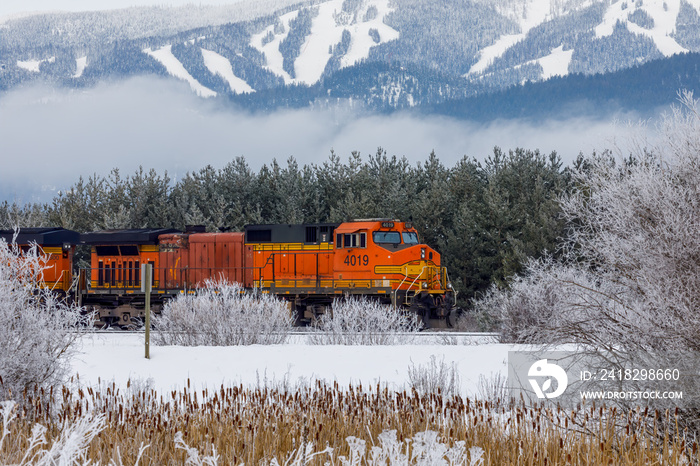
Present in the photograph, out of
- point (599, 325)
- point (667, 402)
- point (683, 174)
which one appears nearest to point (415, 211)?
point (683, 174)

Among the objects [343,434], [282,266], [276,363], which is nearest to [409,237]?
[282,266]

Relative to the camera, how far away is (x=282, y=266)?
21.4 meters

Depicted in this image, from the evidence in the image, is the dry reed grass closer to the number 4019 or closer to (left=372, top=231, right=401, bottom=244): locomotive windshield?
the number 4019

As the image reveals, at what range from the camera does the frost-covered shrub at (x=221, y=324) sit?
1596 cm

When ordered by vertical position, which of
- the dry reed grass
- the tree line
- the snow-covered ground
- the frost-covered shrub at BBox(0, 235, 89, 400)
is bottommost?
the dry reed grass

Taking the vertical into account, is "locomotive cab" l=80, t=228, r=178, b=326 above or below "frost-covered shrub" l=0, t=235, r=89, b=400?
above

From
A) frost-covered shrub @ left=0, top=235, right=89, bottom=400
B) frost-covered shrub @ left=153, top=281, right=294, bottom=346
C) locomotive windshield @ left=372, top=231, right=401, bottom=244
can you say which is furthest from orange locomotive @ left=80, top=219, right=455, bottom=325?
frost-covered shrub @ left=0, top=235, right=89, bottom=400

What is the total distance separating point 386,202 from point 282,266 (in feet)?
41.7

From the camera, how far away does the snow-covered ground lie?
36.9 ft

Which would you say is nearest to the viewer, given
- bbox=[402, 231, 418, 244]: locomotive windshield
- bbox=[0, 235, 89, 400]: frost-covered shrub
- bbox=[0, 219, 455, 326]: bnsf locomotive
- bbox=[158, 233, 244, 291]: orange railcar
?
bbox=[0, 235, 89, 400]: frost-covered shrub

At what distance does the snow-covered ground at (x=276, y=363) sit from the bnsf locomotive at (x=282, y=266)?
230 inches

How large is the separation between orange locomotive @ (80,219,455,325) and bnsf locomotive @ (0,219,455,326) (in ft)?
0.09

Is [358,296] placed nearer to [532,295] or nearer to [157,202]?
[532,295]

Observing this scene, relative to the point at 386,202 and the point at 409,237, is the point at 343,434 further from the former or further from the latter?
the point at 386,202
